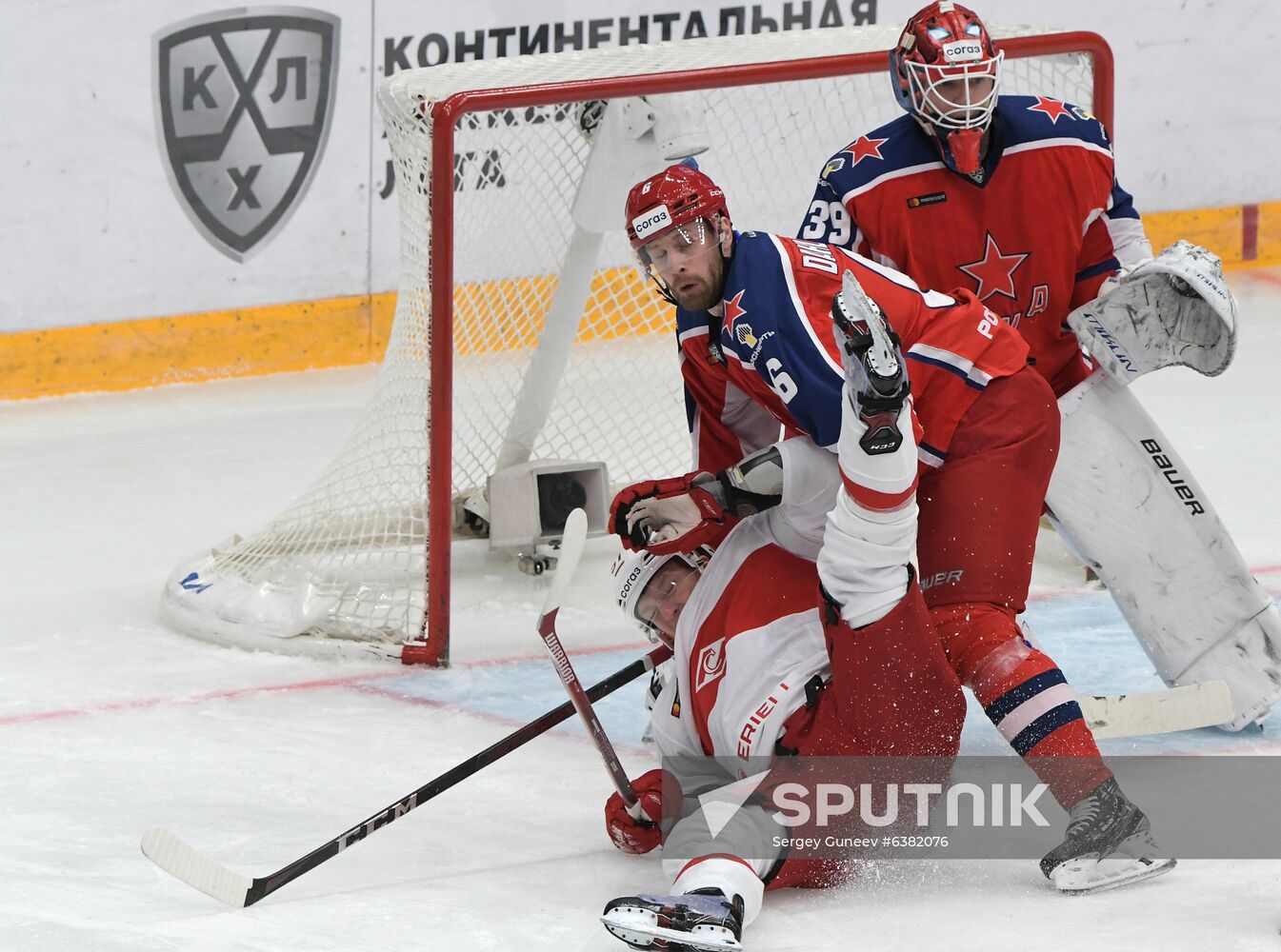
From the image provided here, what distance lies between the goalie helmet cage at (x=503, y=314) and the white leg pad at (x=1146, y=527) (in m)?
0.99

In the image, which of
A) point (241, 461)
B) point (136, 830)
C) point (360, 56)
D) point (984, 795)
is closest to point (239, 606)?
point (136, 830)

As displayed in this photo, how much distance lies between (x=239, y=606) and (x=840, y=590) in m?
1.76

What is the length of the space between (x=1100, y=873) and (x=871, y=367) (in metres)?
0.72

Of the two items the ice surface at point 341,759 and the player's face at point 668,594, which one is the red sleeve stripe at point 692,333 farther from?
the ice surface at point 341,759

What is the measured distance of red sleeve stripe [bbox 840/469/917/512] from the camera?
263cm

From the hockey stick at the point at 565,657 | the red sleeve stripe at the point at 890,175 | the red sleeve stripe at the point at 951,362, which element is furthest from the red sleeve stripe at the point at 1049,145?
the hockey stick at the point at 565,657

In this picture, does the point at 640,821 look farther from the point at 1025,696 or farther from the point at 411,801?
the point at 1025,696

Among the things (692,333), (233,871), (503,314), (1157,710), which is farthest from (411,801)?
(503,314)

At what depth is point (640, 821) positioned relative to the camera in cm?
293

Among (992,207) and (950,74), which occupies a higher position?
(950,74)

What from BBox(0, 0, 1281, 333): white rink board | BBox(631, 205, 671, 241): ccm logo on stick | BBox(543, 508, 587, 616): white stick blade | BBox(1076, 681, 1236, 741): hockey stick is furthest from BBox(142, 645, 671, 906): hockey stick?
BBox(0, 0, 1281, 333): white rink board

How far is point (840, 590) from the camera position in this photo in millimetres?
2695

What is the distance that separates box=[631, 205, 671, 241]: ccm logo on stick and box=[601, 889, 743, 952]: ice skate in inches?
36.5

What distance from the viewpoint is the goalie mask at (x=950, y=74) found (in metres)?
3.31
